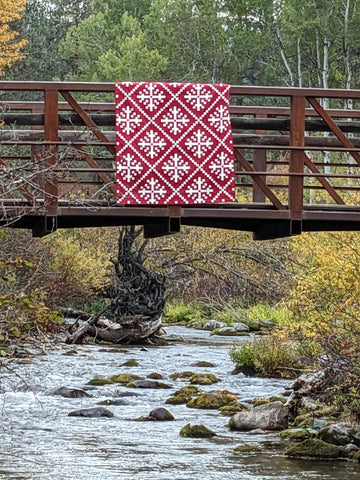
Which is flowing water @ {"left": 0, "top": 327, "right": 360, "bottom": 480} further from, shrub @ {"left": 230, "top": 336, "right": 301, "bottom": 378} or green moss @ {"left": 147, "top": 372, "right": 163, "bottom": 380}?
shrub @ {"left": 230, "top": 336, "right": 301, "bottom": 378}

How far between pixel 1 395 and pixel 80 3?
53.1 metres

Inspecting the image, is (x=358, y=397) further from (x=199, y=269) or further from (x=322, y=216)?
(x=199, y=269)

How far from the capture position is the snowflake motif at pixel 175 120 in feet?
41.5

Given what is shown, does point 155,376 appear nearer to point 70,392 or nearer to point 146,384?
point 146,384

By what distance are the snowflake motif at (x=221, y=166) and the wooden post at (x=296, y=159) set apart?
0.71 meters

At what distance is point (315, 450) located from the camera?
14.5 metres

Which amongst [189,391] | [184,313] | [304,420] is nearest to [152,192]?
[304,420]

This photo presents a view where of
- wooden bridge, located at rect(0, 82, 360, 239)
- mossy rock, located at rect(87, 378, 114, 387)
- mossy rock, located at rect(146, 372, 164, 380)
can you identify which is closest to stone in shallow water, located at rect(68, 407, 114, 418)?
mossy rock, located at rect(87, 378, 114, 387)

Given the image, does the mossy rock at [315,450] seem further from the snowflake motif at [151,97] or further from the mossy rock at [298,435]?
the snowflake motif at [151,97]

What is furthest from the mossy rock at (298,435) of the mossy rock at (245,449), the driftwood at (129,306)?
the driftwood at (129,306)

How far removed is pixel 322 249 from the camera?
704 inches

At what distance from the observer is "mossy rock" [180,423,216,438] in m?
15.8

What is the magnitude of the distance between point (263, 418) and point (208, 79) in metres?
37.5

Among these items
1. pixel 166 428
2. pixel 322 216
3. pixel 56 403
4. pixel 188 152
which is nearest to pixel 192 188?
pixel 188 152
